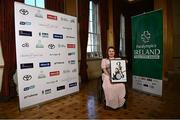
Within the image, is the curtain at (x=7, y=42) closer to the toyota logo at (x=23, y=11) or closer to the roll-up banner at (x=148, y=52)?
the toyota logo at (x=23, y=11)

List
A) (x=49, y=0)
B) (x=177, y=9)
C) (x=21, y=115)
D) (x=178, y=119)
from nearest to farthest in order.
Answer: (x=178, y=119), (x=21, y=115), (x=49, y=0), (x=177, y=9)

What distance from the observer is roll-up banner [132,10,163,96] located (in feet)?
13.2

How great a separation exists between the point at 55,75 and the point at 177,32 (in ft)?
20.8

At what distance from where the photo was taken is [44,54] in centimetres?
374

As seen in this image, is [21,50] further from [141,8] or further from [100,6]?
[141,8]

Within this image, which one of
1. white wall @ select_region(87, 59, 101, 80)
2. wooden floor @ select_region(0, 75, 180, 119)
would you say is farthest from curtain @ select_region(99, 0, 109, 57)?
wooden floor @ select_region(0, 75, 180, 119)

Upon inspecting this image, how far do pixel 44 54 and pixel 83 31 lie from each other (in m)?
2.69

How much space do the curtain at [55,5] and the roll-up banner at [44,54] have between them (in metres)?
1.16

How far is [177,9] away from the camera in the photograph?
809 centimetres

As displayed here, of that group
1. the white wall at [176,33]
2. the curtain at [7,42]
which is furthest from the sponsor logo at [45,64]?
the white wall at [176,33]

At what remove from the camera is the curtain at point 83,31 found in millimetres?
6137

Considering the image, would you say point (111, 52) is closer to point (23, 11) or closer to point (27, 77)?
point (27, 77)

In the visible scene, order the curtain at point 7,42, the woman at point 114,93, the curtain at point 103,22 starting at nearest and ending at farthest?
the woman at point 114,93, the curtain at point 7,42, the curtain at point 103,22

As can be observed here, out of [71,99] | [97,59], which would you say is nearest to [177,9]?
[97,59]
